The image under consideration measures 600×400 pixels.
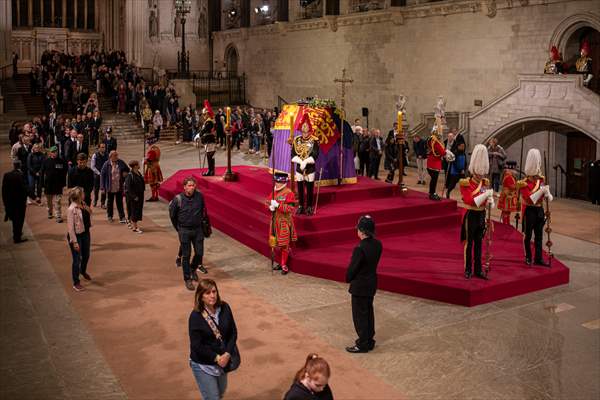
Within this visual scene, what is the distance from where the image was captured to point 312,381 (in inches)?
169

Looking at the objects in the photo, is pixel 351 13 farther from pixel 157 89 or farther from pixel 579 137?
pixel 579 137

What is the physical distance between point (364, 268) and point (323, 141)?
6.60 metres

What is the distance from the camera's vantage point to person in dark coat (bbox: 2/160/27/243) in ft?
40.8

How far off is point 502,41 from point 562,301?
14.2m

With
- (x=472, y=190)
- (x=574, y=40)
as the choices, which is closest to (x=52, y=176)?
(x=472, y=190)

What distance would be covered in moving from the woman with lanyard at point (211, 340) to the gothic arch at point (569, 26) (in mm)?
17279

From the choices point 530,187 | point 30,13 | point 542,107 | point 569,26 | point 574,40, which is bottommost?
point 530,187

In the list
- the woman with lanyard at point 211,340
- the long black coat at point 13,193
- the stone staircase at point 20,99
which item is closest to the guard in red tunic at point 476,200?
the woman with lanyard at point 211,340

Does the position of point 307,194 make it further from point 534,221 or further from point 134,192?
point 534,221

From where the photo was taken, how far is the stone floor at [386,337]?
276 inches

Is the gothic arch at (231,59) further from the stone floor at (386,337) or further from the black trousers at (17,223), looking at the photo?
the stone floor at (386,337)

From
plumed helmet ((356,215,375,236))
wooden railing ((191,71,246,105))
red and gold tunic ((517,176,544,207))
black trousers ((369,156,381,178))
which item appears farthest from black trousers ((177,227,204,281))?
wooden railing ((191,71,246,105))

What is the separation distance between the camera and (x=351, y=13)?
2919 centimetres

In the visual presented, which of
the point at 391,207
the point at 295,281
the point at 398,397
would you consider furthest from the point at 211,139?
the point at 398,397
